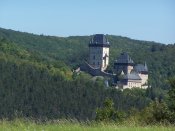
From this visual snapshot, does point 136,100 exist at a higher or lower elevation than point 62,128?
lower

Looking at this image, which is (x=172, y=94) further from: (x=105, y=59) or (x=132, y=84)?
(x=105, y=59)

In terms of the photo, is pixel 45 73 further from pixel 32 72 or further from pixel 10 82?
pixel 10 82

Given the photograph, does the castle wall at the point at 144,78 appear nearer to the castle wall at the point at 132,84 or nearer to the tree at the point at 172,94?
the castle wall at the point at 132,84

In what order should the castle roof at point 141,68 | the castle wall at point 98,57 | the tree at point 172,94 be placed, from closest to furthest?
the tree at point 172,94 < the castle roof at point 141,68 < the castle wall at point 98,57

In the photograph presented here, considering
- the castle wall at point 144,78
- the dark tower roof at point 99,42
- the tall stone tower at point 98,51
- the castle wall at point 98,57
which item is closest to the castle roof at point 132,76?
the castle wall at point 144,78

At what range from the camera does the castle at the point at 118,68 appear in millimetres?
139000

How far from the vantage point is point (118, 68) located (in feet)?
503

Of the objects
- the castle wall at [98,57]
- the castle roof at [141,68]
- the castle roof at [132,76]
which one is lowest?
the castle roof at [132,76]

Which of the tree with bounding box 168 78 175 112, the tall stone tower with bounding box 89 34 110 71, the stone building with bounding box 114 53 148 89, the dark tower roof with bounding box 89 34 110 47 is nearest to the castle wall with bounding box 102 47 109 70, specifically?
the tall stone tower with bounding box 89 34 110 71

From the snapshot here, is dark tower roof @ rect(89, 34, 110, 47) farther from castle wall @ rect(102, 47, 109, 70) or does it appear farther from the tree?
the tree

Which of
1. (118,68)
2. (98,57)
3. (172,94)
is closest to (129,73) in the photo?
(118,68)

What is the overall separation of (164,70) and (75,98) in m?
65.4

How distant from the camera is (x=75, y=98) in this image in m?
92.2

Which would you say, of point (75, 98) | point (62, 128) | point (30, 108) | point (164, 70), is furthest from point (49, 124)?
point (164, 70)
